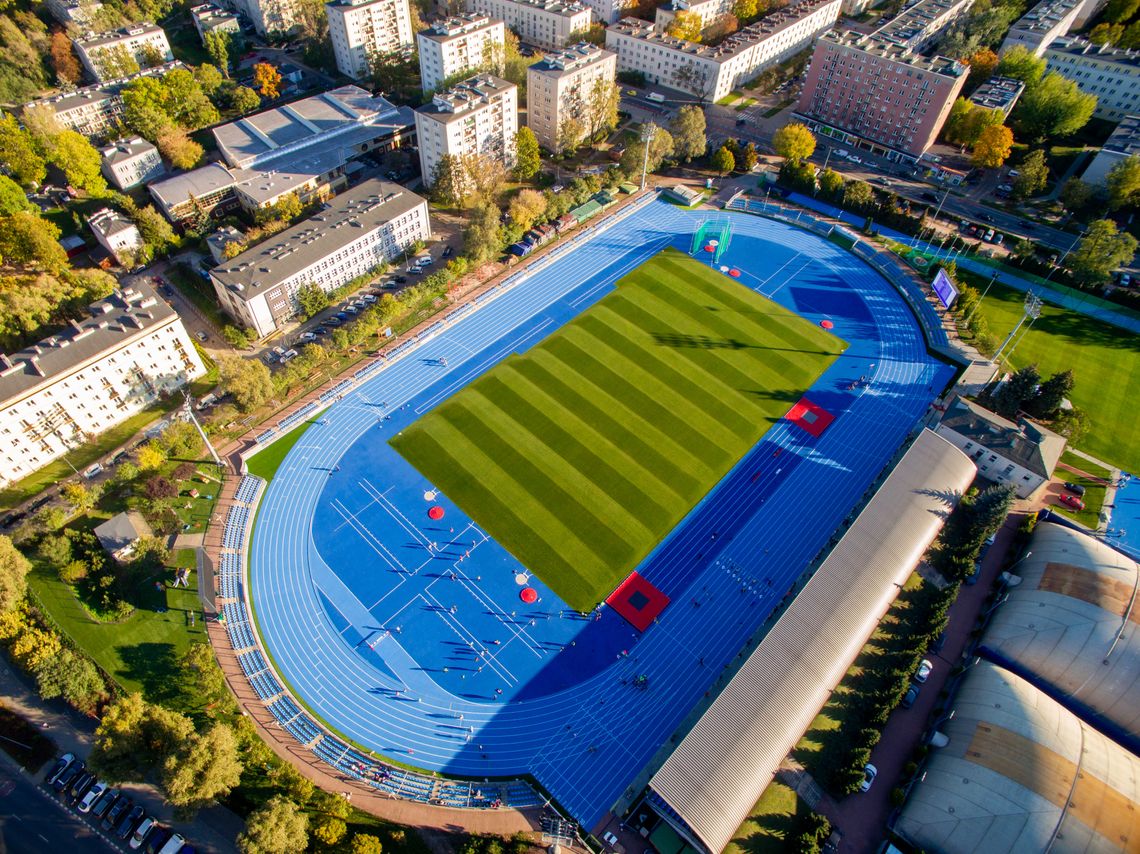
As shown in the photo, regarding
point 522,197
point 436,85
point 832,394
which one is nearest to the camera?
point 832,394

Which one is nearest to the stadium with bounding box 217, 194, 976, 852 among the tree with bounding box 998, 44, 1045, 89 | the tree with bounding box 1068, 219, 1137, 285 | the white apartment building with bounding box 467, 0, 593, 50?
the tree with bounding box 1068, 219, 1137, 285

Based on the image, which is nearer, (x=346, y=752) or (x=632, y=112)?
(x=346, y=752)

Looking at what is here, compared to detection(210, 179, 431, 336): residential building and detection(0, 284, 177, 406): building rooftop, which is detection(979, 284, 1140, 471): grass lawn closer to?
detection(210, 179, 431, 336): residential building

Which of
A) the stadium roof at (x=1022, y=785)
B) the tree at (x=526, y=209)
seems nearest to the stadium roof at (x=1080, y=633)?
the stadium roof at (x=1022, y=785)

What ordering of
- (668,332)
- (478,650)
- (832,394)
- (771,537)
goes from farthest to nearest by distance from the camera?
(668,332)
(832,394)
(771,537)
(478,650)

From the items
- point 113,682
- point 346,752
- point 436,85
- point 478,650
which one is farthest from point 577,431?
point 436,85

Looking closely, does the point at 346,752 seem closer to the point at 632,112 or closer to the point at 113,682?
the point at 113,682

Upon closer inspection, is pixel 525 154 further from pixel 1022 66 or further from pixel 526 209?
pixel 1022 66

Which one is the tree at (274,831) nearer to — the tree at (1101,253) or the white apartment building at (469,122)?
the white apartment building at (469,122)
